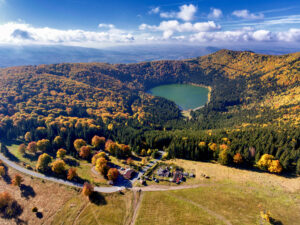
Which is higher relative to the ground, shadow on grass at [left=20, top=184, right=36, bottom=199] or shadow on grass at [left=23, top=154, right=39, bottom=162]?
shadow on grass at [left=23, top=154, right=39, bottom=162]

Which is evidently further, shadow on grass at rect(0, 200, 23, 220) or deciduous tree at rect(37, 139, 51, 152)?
deciduous tree at rect(37, 139, 51, 152)

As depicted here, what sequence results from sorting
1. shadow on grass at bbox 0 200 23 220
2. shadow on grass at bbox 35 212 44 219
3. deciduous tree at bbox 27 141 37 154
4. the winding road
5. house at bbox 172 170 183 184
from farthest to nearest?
deciduous tree at bbox 27 141 37 154, house at bbox 172 170 183 184, the winding road, shadow on grass at bbox 0 200 23 220, shadow on grass at bbox 35 212 44 219

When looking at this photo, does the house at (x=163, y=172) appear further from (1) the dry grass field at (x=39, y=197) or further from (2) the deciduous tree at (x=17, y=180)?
(2) the deciduous tree at (x=17, y=180)

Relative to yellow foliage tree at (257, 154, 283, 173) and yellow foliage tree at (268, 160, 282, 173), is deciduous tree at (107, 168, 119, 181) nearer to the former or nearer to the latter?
yellow foliage tree at (257, 154, 283, 173)

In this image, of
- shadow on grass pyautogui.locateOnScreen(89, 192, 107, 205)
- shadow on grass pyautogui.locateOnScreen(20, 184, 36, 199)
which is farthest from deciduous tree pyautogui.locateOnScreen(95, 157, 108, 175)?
shadow on grass pyautogui.locateOnScreen(20, 184, 36, 199)

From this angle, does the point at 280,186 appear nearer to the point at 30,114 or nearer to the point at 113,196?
the point at 113,196

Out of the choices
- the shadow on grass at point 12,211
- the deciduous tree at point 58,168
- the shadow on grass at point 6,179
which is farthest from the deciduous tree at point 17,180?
the deciduous tree at point 58,168
